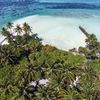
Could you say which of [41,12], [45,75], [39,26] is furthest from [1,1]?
[45,75]

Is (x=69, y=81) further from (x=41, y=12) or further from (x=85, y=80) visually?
(x=41, y=12)

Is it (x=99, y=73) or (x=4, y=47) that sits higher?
(x=4, y=47)

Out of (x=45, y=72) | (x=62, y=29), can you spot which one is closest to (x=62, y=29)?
(x=62, y=29)

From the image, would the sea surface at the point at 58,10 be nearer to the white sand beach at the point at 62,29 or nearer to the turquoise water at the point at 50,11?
the turquoise water at the point at 50,11

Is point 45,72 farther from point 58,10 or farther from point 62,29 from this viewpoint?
point 58,10

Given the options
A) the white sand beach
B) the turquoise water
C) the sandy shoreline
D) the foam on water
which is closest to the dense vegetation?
the sandy shoreline

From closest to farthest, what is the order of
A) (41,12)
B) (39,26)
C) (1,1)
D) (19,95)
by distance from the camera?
(19,95) → (39,26) → (41,12) → (1,1)

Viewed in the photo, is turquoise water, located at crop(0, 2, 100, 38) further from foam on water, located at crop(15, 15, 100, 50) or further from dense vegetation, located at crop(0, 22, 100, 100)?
dense vegetation, located at crop(0, 22, 100, 100)
